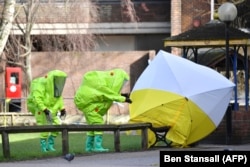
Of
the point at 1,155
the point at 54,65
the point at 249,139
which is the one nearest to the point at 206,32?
the point at 249,139

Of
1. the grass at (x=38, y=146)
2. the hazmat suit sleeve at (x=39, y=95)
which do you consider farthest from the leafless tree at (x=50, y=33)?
the hazmat suit sleeve at (x=39, y=95)

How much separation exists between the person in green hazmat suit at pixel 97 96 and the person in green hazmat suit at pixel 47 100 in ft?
2.86

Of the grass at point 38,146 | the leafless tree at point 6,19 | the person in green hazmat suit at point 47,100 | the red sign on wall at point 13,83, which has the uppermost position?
the leafless tree at point 6,19

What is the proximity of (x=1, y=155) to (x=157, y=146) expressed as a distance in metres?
4.36

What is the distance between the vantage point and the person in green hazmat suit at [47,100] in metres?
17.9

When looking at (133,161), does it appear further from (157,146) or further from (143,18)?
(143,18)

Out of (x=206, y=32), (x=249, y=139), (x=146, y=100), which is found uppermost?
(x=206, y=32)

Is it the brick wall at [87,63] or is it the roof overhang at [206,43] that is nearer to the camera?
the roof overhang at [206,43]

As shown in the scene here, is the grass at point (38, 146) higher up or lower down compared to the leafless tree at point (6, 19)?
lower down

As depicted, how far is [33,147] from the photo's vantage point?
1959 cm

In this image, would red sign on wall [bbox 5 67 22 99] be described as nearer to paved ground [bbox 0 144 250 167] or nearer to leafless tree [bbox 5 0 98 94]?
leafless tree [bbox 5 0 98 94]

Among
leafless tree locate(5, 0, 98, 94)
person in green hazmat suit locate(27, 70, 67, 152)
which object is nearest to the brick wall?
leafless tree locate(5, 0, 98, 94)

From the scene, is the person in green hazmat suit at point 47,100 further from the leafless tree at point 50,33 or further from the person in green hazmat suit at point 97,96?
the leafless tree at point 50,33

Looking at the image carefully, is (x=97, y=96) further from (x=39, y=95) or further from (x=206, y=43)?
(x=206, y=43)
